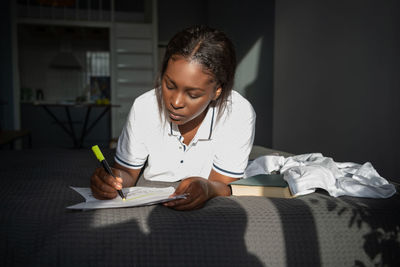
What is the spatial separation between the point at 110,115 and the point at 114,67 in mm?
833

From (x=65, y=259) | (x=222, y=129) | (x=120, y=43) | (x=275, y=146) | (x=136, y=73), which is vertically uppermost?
(x=120, y=43)

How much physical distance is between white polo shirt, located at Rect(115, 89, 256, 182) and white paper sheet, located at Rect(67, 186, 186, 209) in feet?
0.69

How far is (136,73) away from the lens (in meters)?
5.92

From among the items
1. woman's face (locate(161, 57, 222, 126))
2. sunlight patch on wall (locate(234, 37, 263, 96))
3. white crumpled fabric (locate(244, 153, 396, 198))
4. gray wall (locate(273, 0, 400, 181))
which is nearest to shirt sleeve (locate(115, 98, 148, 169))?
woman's face (locate(161, 57, 222, 126))

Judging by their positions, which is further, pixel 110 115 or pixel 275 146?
pixel 110 115

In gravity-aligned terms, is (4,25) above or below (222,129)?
above

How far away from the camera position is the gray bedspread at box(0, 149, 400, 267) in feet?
2.41

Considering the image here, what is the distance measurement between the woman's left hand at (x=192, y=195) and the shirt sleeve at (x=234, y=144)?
219 mm

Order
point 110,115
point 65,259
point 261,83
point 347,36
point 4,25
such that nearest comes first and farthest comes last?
point 65,259
point 347,36
point 261,83
point 4,25
point 110,115

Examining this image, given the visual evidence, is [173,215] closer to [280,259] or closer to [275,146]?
[280,259]

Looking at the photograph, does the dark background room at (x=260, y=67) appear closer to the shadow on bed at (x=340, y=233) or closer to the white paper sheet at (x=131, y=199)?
the shadow on bed at (x=340, y=233)

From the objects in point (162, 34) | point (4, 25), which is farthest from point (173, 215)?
point (162, 34)

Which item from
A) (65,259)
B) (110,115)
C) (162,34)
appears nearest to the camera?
(65,259)

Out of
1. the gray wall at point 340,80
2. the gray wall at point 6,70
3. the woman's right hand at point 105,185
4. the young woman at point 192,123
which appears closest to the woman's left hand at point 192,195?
the young woman at point 192,123
